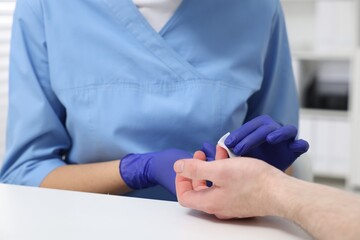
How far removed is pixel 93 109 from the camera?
3.69 feet

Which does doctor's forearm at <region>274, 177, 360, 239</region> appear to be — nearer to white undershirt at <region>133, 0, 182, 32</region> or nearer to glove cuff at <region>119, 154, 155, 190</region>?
glove cuff at <region>119, 154, 155, 190</region>

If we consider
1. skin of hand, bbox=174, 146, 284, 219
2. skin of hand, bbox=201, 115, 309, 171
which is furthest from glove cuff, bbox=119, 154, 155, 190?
skin of hand, bbox=174, 146, 284, 219

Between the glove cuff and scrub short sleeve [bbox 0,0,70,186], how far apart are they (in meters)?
0.17

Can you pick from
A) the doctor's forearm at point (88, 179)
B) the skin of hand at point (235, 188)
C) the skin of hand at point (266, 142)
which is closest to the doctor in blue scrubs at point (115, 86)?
the doctor's forearm at point (88, 179)

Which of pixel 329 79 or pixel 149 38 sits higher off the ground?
pixel 149 38

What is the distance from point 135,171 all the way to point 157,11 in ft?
1.15

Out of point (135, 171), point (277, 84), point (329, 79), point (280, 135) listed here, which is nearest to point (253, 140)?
point (280, 135)

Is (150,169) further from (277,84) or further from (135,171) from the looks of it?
(277,84)

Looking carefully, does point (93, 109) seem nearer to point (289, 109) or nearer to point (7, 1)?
point (289, 109)

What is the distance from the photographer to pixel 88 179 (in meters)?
1.12

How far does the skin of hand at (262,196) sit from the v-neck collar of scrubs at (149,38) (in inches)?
14.7

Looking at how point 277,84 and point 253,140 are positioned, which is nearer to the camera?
point 253,140

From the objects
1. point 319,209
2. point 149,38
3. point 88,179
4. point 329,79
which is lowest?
point 329,79

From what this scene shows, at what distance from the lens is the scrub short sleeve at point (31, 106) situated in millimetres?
1144
